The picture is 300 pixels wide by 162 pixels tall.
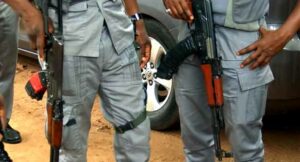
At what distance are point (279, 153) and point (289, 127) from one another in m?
0.46

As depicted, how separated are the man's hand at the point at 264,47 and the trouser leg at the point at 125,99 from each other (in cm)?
57

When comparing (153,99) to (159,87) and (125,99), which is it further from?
(125,99)

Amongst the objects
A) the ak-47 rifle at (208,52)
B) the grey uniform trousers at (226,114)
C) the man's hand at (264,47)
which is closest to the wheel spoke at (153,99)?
the grey uniform trousers at (226,114)

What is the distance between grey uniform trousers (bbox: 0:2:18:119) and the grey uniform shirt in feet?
5.12

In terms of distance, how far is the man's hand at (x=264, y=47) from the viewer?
2756 millimetres

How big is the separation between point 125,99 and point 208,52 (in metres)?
0.49

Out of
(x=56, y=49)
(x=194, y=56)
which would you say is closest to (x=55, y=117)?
(x=56, y=49)

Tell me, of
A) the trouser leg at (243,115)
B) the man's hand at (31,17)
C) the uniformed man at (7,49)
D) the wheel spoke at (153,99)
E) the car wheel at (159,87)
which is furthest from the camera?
the wheel spoke at (153,99)

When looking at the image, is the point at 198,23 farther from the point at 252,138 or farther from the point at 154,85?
the point at 154,85

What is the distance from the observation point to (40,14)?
261cm

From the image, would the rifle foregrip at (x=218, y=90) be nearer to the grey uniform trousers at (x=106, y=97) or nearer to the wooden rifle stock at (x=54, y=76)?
the grey uniform trousers at (x=106, y=97)

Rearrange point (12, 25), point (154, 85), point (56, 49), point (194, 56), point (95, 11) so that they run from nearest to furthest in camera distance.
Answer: point (56, 49) → point (95, 11) → point (194, 56) → point (12, 25) → point (154, 85)

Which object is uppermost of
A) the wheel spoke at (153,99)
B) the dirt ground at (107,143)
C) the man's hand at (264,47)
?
the man's hand at (264,47)

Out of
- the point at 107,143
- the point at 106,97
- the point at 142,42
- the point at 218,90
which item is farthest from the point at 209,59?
the point at 107,143
